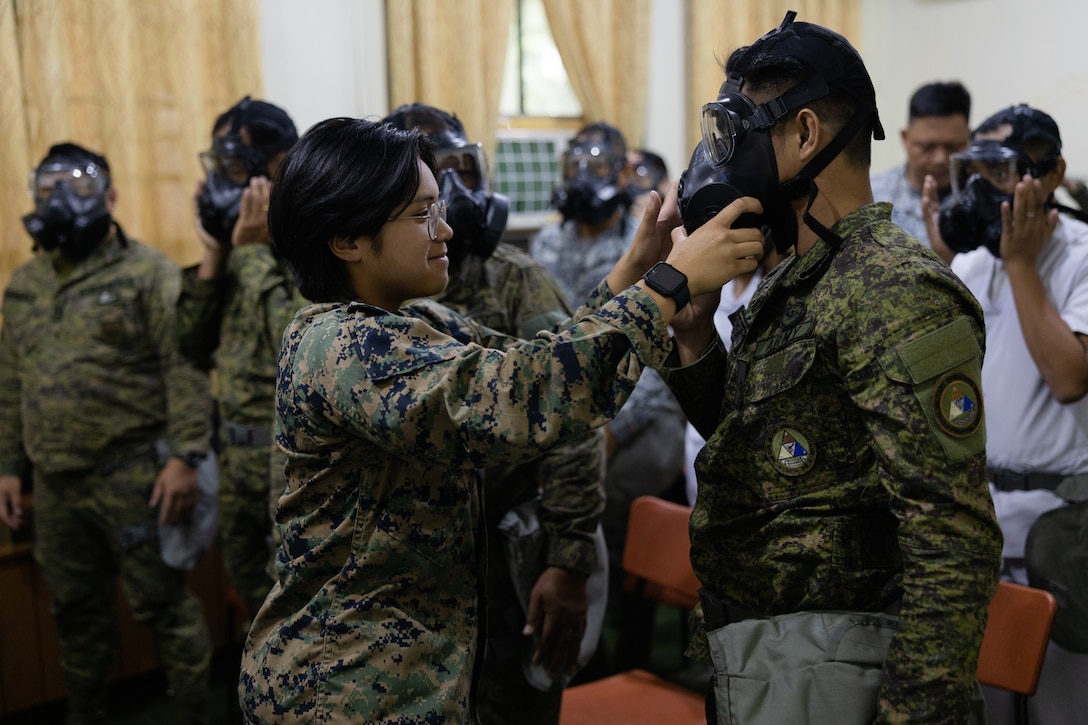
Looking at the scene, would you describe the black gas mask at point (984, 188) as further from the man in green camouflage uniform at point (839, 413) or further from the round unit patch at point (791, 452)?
the round unit patch at point (791, 452)

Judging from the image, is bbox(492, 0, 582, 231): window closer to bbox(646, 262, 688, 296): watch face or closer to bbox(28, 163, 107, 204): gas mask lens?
bbox(28, 163, 107, 204): gas mask lens

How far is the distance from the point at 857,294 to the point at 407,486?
0.62m

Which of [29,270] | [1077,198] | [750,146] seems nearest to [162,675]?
[29,270]

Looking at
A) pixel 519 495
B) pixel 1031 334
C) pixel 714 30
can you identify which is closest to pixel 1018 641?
pixel 1031 334

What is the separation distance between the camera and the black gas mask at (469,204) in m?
1.96

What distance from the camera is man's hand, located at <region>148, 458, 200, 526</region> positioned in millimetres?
2814

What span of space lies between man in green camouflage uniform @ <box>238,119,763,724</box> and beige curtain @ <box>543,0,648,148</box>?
13.1 ft

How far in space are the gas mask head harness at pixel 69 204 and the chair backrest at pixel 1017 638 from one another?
8.57ft

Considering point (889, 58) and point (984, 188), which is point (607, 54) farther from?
point (984, 188)

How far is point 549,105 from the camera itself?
5.35m

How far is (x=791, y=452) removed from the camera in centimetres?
120

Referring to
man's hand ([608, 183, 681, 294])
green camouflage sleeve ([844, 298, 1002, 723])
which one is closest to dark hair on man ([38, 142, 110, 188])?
man's hand ([608, 183, 681, 294])

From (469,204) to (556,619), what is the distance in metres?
0.85

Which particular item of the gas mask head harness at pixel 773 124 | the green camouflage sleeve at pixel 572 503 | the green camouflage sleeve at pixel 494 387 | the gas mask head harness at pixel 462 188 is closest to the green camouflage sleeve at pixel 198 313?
the gas mask head harness at pixel 462 188
